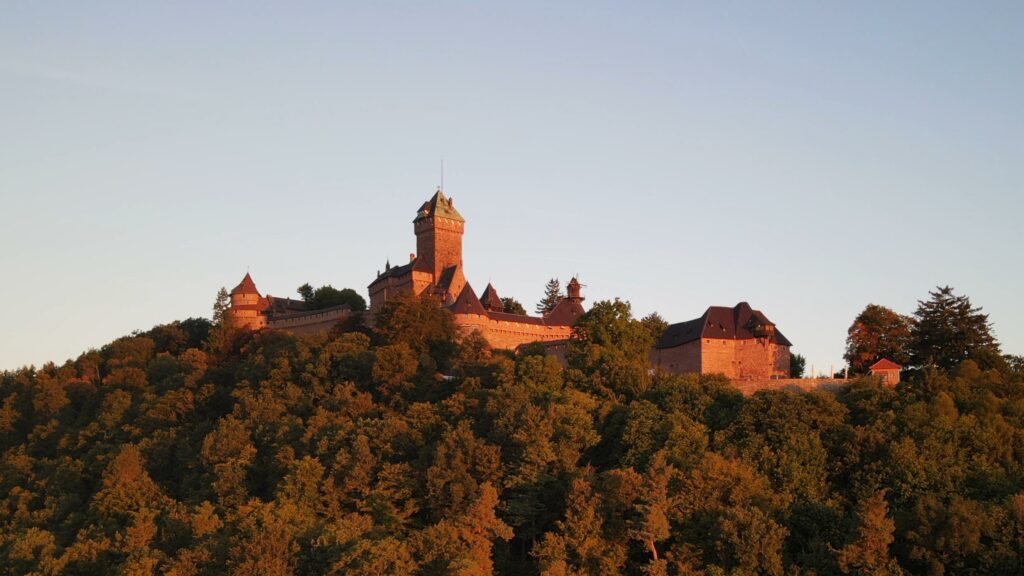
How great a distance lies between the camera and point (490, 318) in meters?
61.2

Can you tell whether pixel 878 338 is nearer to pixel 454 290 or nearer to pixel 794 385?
pixel 794 385

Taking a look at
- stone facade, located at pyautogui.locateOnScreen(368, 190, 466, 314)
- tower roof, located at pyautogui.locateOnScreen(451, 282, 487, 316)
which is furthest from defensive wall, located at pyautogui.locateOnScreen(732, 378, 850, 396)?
stone facade, located at pyautogui.locateOnScreen(368, 190, 466, 314)

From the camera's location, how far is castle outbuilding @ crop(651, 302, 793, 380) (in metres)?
53.6

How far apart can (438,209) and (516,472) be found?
91.0 ft

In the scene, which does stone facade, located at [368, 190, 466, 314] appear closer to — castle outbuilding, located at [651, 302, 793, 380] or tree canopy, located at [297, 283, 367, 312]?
tree canopy, located at [297, 283, 367, 312]

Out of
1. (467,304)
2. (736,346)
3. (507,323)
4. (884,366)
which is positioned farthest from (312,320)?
(884,366)

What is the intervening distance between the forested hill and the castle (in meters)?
2.70

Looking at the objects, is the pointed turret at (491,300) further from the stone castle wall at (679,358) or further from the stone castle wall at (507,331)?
the stone castle wall at (679,358)

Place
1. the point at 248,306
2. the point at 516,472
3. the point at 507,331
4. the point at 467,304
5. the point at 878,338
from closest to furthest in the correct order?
the point at 516,472 < the point at 878,338 < the point at 467,304 < the point at 507,331 < the point at 248,306

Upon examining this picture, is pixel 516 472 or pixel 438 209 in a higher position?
pixel 438 209

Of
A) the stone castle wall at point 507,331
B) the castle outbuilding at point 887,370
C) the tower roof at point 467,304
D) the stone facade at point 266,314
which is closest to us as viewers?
the castle outbuilding at point 887,370

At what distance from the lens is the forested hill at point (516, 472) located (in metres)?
37.9

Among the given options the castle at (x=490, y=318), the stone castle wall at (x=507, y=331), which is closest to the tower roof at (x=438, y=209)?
the castle at (x=490, y=318)

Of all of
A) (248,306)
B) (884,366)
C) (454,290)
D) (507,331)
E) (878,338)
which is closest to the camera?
(884,366)
